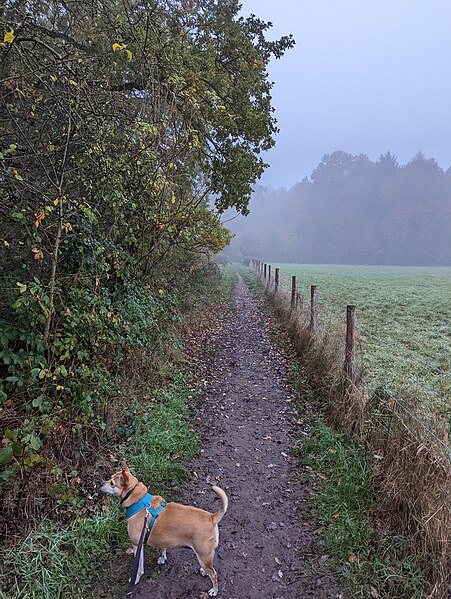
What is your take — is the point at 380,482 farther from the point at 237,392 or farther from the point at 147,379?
the point at 147,379

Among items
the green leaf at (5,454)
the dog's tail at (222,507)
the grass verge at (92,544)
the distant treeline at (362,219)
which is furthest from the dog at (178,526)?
the distant treeline at (362,219)

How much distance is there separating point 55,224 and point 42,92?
1.72m

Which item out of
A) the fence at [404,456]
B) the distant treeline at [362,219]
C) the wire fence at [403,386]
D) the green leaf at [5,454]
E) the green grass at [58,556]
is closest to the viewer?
the green leaf at [5,454]

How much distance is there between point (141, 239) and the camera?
6340mm

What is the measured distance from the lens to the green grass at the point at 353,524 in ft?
10.5

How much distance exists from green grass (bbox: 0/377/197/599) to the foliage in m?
0.50

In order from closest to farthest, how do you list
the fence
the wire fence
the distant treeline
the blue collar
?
1. the fence
2. the blue collar
3. the wire fence
4. the distant treeline

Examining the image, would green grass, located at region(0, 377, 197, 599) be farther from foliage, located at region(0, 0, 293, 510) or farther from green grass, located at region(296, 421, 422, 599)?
green grass, located at region(296, 421, 422, 599)

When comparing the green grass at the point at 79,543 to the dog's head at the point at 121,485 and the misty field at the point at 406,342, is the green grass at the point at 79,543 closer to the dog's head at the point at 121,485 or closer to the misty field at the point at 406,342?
the dog's head at the point at 121,485

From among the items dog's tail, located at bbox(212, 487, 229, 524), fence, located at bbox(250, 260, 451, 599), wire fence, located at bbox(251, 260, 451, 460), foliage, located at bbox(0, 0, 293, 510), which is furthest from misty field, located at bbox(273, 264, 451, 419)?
foliage, located at bbox(0, 0, 293, 510)

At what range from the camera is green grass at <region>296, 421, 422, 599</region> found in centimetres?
319

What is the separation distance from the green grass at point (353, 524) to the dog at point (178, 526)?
1.28m

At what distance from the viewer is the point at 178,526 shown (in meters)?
3.22

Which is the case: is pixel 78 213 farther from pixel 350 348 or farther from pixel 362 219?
pixel 362 219
